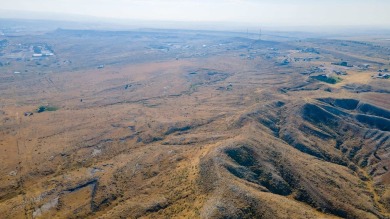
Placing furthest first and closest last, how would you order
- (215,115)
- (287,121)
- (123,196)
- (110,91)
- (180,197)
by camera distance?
(110,91) < (215,115) < (287,121) < (123,196) < (180,197)

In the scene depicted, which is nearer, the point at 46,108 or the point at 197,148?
the point at 197,148

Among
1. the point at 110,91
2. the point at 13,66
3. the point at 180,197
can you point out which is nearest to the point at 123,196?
the point at 180,197

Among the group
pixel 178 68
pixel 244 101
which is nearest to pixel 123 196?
pixel 244 101

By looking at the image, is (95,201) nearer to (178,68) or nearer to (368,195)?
(368,195)

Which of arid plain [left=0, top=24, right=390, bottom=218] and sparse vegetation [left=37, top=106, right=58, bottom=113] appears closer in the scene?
arid plain [left=0, top=24, right=390, bottom=218]

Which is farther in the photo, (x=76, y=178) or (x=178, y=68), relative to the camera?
(x=178, y=68)

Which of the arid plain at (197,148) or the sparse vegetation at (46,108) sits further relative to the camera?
the sparse vegetation at (46,108)

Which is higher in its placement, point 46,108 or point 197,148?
point 197,148

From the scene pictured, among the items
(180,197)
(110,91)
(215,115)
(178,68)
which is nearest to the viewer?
(180,197)

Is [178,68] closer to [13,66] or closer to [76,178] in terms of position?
[13,66]

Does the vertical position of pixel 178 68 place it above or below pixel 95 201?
above
